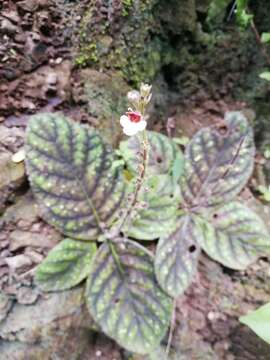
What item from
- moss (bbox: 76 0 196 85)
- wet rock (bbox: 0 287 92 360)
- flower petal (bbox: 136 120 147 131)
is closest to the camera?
flower petal (bbox: 136 120 147 131)

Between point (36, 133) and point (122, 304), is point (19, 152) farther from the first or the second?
point (122, 304)

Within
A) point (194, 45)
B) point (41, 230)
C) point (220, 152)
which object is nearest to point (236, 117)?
point (220, 152)

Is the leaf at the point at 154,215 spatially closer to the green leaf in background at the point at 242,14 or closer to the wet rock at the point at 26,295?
the wet rock at the point at 26,295

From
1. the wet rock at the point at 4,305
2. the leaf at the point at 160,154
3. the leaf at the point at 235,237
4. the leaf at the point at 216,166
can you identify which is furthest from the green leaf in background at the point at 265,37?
the wet rock at the point at 4,305

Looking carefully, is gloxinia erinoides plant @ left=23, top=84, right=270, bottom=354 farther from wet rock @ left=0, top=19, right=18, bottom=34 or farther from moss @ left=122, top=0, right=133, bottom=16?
moss @ left=122, top=0, right=133, bottom=16

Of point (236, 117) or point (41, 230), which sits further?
point (236, 117)

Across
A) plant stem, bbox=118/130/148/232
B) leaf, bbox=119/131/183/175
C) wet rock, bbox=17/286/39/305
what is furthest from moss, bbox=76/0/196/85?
wet rock, bbox=17/286/39/305

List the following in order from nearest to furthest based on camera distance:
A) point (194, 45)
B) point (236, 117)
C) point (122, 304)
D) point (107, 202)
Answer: point (122, 304) < point (107, 202) < point (236, 117) < point (194, 45)
